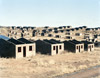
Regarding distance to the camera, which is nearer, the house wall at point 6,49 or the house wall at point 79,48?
the house wall at point 6,49

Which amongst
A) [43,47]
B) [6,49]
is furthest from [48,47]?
[6,49]

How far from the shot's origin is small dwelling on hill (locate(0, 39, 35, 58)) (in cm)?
3409

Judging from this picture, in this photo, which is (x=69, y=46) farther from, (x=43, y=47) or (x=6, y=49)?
(x=6, y=49)

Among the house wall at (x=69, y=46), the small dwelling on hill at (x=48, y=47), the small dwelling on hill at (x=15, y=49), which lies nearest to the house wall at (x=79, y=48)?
the house wall at (x=69, y=46)

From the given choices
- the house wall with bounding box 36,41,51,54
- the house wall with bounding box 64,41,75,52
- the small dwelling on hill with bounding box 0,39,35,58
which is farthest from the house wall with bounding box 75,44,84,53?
the small dwelling on hill with bounding box 0,39,35,58

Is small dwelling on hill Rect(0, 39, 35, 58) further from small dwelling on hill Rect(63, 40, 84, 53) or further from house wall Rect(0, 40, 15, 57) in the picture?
small dwelling on hill Rect(63, 40, 84, 53)

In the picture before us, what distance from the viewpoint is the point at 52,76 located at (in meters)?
21.7

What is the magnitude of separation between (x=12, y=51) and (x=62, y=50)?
50.0ft

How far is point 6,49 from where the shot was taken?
116 ft

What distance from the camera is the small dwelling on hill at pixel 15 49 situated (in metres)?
34.1

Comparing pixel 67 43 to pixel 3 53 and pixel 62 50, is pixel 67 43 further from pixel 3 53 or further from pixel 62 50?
pixel 3 53

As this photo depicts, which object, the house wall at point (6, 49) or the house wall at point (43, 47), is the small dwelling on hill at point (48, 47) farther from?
the house wall at point (6, 49)

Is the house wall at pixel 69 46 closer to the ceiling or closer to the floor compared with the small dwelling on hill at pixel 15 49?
closer to the floor

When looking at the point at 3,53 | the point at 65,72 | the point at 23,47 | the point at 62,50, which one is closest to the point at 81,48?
the point at 62,50
